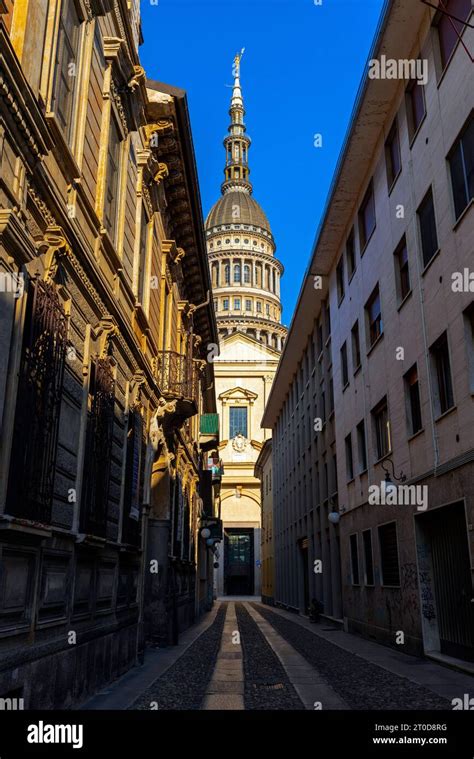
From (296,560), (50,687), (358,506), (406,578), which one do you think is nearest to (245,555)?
(296,560)

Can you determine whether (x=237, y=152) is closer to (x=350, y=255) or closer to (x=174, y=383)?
(x=350, y=255)

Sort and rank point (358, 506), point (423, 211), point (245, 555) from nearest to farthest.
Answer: point (423, 211)
point (358, 506)
point (245, 555)

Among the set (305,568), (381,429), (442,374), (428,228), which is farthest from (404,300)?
(305,568)

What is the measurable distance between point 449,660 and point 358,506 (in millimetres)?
7666

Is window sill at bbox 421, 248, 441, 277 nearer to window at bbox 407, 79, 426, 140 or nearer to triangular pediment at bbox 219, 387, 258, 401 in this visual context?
window at bbox 407, 79, 426, 140

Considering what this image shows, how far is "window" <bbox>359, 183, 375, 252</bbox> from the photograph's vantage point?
18.8 m

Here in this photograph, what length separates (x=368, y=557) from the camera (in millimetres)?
18688

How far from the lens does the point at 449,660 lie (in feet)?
39.4

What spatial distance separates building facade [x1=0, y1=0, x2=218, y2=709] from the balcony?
58 millimetres

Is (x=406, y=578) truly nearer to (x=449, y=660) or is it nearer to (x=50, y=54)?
(x=449, y=660)

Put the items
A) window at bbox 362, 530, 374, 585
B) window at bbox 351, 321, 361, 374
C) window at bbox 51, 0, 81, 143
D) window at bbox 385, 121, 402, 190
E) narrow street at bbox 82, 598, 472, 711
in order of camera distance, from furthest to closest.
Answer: window at bbox 351, 321, 361, 374, window at bbox 362, 530, 374, 585, window at bbox 385, 121, 402, 190, narrow street at bbox 82, 598, 472, 711, window at bbox 51, 0, 81, 143

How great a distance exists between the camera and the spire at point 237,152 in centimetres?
11456

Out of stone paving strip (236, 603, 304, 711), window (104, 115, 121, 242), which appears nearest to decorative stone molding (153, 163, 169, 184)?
window (104, 115, 121, 242)

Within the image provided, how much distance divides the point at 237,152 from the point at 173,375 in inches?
4333
